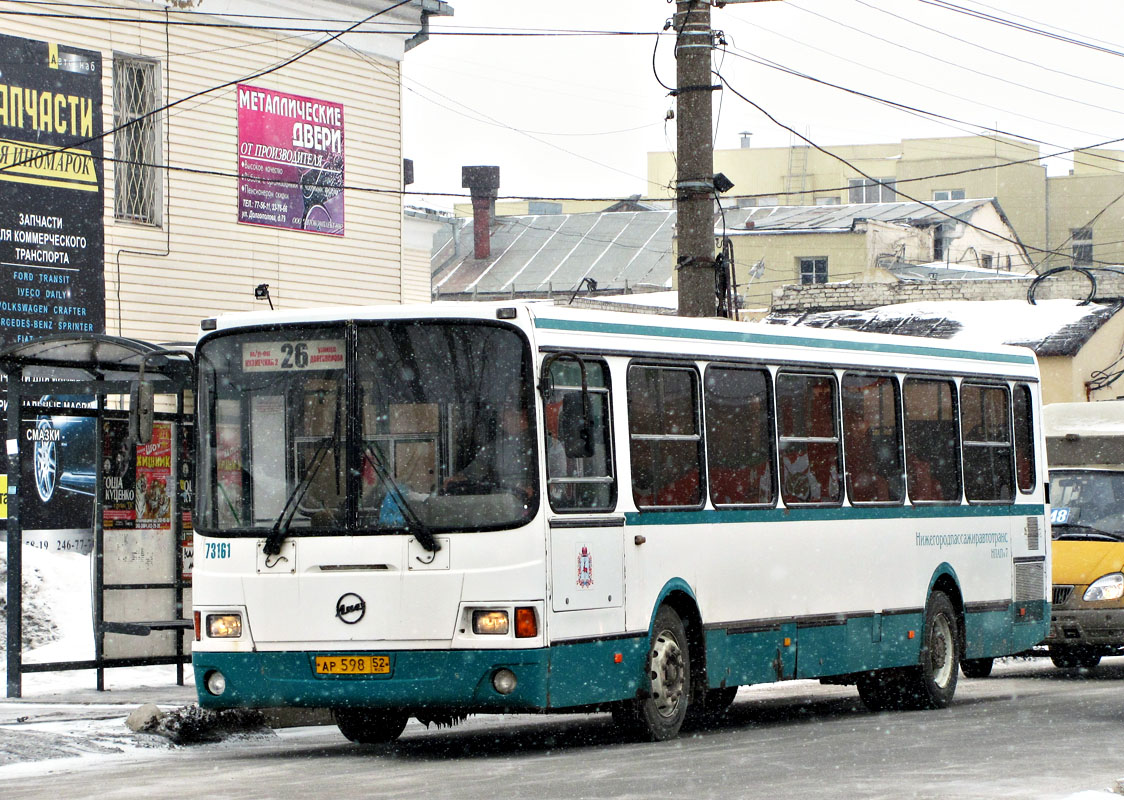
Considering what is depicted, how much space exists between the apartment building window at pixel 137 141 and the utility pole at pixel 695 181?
305 inches

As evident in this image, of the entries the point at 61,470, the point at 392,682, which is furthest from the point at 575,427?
the point at 61,470

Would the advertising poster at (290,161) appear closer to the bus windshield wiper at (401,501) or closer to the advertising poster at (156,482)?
the advertising poster at (156,482)

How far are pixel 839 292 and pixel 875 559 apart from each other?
35.2m

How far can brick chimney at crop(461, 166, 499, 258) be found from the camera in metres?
63.9

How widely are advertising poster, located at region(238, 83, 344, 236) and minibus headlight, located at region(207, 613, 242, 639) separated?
507 inches

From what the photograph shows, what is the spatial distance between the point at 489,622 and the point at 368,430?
130 centimetres

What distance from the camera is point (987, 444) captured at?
15883mm

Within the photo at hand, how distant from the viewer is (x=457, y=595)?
35.4ft

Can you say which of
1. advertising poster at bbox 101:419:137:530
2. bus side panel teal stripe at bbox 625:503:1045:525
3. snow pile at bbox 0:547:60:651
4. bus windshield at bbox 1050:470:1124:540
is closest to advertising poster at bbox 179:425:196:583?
advertising poster at bbox 101:419:137:530

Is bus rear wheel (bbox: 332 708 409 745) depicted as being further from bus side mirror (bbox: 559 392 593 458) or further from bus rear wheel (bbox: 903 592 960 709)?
bus rear wheel (bbox: 903 592 960 709)

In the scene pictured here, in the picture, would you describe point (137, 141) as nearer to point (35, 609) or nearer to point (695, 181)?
point (35, 609)

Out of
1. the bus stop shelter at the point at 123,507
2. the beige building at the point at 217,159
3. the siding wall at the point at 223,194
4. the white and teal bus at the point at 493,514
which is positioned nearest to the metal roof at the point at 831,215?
the siding wall at the point at 223,194

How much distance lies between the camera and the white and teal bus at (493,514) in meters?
10.8

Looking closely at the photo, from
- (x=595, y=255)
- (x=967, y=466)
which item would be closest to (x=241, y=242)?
(x=967, y=466)
